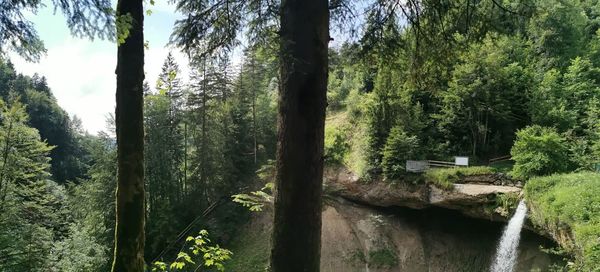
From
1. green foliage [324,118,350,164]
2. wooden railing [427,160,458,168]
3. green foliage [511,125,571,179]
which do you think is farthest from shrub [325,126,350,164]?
green foliage [511,125,571,179]

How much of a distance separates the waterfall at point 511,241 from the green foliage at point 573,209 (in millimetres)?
623

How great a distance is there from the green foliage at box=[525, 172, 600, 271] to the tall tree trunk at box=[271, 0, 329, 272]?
803cm

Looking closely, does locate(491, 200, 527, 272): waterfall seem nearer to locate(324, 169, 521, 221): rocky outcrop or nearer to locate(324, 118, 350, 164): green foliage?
locate(324, 169, 521, 221): rocky outcrop

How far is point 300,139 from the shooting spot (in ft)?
7.64

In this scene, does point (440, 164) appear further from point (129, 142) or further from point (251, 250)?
point (129, 142)

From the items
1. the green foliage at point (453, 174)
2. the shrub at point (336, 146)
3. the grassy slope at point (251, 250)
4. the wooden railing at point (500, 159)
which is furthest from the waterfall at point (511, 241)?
the grassy slope at point (251, 250)

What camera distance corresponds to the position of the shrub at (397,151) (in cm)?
1795

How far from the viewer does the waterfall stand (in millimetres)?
13523

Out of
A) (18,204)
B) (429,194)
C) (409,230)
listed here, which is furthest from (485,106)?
(18,204)

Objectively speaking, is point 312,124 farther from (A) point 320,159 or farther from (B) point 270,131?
(B) point 270,131

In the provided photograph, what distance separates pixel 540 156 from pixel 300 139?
14030mm

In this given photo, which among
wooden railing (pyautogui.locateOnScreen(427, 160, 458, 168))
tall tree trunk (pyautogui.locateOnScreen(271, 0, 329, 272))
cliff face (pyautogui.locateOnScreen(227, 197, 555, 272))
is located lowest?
cliff face (pyautogui.locateOnScreen(227, 197, 555, 272))

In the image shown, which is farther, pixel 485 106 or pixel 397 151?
pixel 485 106

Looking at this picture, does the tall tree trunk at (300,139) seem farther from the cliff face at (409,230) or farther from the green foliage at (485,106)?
the green foliage at (485,106)
